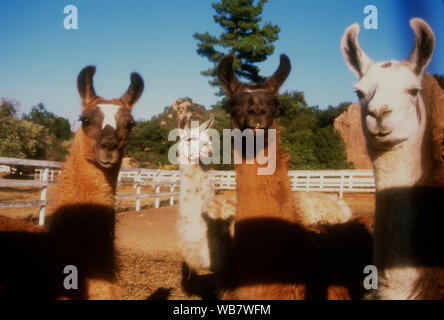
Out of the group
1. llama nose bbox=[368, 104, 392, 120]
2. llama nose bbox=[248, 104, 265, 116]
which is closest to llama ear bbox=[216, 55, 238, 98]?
llama nose bbox=[248, 104, 265, 116]

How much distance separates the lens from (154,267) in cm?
542

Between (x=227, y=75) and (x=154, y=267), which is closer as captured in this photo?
(x=227, y=75)

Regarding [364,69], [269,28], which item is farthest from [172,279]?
[364,69]

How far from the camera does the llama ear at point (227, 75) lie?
2541mm

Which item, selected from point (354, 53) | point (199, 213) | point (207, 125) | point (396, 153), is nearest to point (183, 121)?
point (207, 125)

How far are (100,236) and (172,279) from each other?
307 cm

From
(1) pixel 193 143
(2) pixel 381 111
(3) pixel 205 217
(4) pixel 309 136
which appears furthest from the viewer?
(4) pixel 309 136

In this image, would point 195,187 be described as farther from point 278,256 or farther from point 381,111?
point 381,111

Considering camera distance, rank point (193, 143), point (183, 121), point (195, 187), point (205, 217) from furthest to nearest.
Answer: point (183, 121) → point (193, 143) → point (195, 187) → point (205, 217)

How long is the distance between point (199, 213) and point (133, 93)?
6.57 feet

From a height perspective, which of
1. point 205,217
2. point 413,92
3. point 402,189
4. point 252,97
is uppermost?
point 252,97

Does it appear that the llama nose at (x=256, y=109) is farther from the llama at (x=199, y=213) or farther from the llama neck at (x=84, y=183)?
the llama at (x=199, y=213)

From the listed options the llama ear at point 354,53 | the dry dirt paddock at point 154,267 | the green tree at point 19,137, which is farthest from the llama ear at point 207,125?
the green tree at point 19,137

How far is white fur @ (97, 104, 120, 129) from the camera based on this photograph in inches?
81.9
